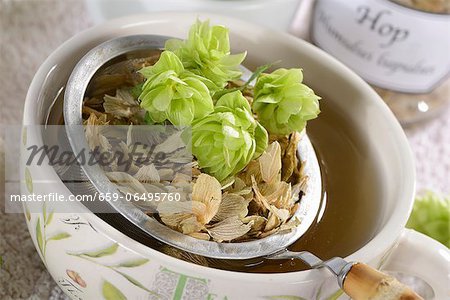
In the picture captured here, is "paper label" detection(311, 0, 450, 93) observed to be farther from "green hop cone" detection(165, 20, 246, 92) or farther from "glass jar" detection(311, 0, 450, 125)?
"green hop cone" detection(165, 20, 246, 92)

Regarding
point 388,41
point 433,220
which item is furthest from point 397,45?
point 433,220

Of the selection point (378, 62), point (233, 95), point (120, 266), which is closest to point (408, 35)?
point (378, 62)


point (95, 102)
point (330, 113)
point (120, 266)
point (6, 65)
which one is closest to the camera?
point (120, 266)

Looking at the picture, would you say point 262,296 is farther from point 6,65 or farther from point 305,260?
point 6,65

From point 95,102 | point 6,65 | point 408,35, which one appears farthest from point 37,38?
point 408,35

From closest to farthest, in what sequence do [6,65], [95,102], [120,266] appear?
[120,266], [95,102], [6,65]

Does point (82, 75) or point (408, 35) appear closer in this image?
point (82, 75)

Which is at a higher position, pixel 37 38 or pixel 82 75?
pixel 82 75
